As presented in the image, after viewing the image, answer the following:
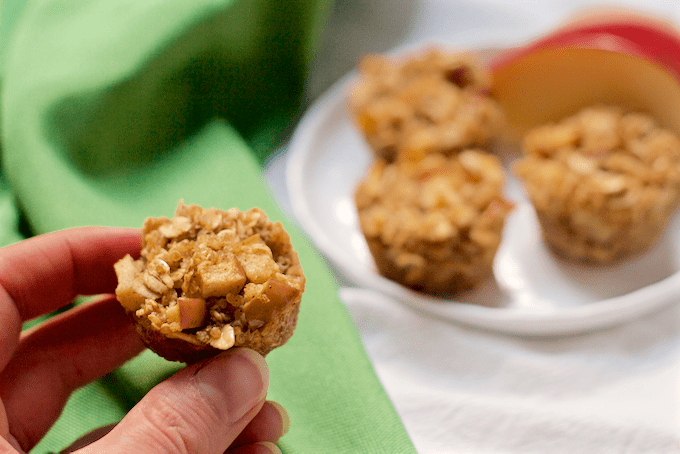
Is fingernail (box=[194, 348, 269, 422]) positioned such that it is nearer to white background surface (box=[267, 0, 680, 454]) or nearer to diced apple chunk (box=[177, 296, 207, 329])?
diced apple chunk (box=[177, 296, 207, 329])

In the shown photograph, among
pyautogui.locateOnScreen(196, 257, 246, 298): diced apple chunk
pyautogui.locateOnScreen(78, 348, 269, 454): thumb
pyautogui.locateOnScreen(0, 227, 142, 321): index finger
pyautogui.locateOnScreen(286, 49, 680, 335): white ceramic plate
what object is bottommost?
pyautogui.locateOnScreen(286, 49, 680, 335): white ceramic plate

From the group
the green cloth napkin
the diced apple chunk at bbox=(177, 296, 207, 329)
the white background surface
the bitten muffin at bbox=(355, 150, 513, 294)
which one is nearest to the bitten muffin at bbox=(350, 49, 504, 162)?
the bitten muffin at bbox=(355, 150, 513, 294)

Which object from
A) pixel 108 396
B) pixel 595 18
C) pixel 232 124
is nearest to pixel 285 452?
pixel 108 396

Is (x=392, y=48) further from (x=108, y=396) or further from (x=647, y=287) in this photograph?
(x=108, y=396)

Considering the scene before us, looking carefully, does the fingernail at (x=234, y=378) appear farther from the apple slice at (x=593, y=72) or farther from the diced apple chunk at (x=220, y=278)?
the apple slice at (x=593, y=72)

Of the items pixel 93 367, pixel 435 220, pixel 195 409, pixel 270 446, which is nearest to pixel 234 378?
pixel 195 409

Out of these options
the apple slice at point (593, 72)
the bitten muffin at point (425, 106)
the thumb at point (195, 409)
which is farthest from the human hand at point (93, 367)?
the apple slice at point (593, 72)

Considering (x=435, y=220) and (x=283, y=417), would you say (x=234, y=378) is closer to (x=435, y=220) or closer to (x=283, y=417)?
(x=283, y=417)
